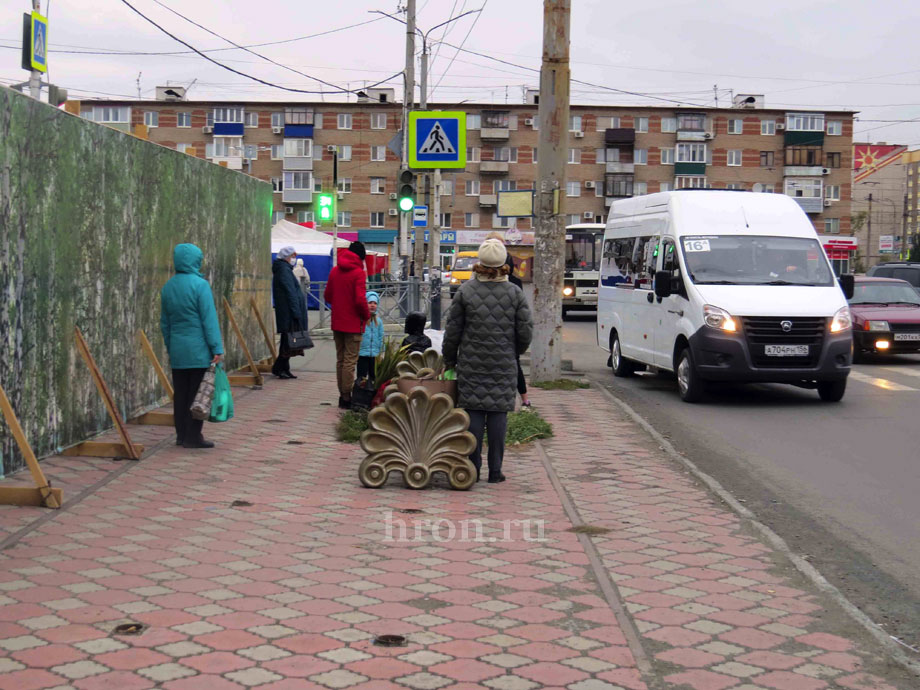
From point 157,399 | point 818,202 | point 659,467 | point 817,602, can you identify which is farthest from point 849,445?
point 818,202

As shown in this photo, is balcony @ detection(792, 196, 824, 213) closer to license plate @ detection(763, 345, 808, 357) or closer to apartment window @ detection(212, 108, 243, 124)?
apartment window @ detection(212, 108, 243, 124)

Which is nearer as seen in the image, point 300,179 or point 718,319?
point 718,319

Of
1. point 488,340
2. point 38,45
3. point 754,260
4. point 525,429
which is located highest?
point 38,45

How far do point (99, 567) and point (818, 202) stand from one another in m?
93.2

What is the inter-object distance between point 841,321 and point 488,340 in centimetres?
689

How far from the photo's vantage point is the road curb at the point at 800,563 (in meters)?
4.80

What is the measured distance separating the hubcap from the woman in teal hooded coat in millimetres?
6480

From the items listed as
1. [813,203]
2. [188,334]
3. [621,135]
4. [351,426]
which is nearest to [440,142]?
[351,426]

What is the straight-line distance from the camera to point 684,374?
1416 centimetres

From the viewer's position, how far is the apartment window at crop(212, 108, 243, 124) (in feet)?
298

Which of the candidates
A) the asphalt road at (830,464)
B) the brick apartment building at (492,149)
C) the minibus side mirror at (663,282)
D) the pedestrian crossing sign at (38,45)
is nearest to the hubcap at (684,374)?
the asphalt road at (830,464)

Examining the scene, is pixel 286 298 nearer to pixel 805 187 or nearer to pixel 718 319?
pixel 718 319

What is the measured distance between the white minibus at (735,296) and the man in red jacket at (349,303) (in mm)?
4132

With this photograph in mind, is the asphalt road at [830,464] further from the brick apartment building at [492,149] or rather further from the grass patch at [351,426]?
the brick apartment building at [492,149]
